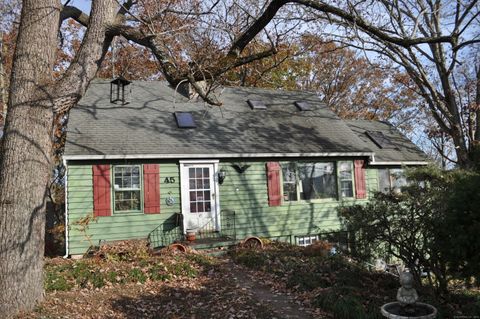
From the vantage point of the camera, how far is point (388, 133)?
18875 mm

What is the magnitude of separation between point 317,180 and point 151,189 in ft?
18.9

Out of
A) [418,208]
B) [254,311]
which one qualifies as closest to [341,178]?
[418,208]

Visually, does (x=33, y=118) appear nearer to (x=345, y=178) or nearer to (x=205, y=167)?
(x=205, y=167)

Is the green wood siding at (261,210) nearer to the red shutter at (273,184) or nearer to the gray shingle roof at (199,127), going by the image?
the red shutter at (273,184)

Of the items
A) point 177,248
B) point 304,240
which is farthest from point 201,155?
point 304,240

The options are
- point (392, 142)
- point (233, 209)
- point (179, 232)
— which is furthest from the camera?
point (392, 142)

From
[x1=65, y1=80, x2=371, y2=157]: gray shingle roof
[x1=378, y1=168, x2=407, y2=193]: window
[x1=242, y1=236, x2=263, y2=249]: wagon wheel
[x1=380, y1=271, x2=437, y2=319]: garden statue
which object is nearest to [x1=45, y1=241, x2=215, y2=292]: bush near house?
[x1=242, y1=236, x2=263, y2=249]: wagon wheel

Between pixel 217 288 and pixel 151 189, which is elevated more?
pixel 151 189

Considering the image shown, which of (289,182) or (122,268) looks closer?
(122,268)

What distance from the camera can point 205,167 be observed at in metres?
13.0

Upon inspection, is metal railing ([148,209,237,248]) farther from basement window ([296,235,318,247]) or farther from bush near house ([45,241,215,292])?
basement window ([296,235,318,247])

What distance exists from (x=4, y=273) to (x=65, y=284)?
2032mm

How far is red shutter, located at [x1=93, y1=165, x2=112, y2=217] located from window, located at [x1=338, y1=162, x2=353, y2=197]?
7.77 metres

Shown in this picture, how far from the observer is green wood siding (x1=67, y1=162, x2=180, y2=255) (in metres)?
11.4
